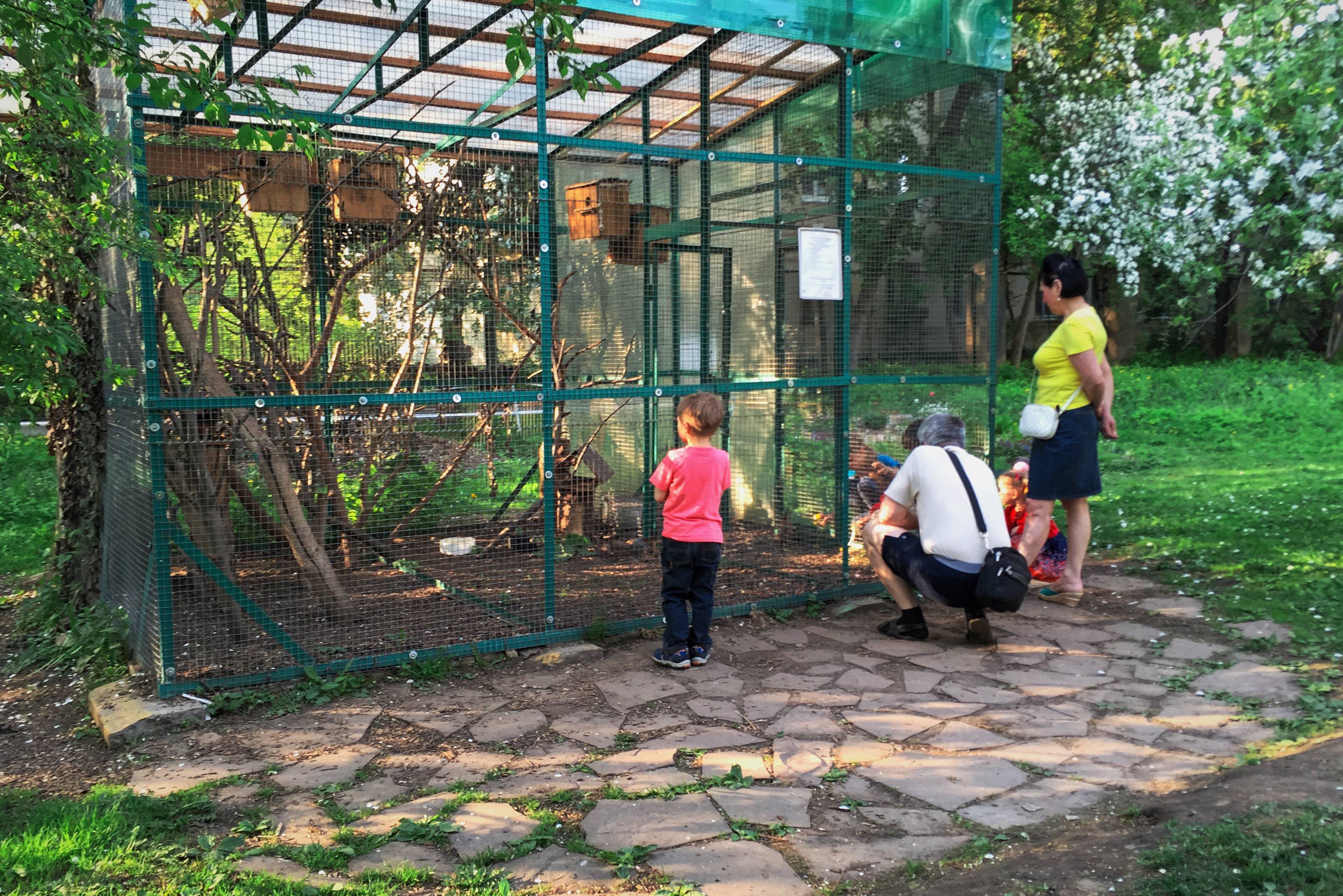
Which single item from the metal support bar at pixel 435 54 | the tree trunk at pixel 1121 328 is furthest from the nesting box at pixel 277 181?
the tree trunk at pixel 1121 328

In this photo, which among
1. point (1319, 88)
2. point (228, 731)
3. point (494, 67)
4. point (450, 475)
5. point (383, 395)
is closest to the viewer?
point (228, 731)

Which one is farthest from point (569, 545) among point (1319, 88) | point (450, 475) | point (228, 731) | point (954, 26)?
point (1319, 88)

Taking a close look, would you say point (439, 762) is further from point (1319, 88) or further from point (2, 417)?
point (1319, 88)

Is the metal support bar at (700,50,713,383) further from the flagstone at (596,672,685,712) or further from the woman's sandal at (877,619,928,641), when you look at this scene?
the flagstone at (596,672,685,712)

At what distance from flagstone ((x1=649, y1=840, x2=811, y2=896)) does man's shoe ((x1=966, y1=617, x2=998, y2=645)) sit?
238 cm

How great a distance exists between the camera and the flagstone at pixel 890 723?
12.9 feet

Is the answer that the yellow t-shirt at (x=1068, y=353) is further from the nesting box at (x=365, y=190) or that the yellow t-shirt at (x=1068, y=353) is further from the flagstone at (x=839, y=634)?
the nesting box at (x=365, y=190)

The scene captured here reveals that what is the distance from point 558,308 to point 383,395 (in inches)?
103

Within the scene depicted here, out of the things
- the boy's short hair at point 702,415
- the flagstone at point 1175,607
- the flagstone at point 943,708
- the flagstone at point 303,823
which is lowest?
the flagstone at point 943,708

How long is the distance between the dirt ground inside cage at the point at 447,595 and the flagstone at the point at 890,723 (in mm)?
1476

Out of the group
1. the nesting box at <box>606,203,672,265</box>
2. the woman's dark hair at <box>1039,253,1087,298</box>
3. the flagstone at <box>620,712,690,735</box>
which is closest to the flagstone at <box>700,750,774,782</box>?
the flagstone at <box>620,712,690,735</box>

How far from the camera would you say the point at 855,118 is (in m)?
6.14

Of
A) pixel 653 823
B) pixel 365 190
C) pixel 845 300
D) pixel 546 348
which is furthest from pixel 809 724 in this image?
pixel 365 190

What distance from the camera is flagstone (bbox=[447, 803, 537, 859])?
2982 millimetres
